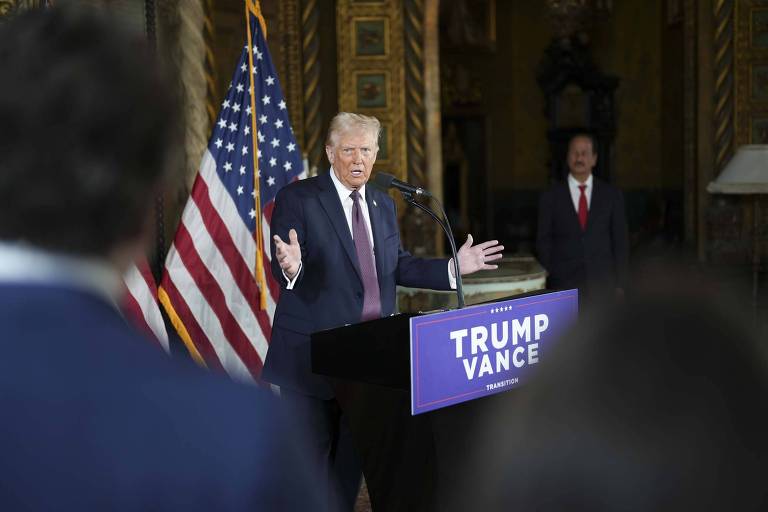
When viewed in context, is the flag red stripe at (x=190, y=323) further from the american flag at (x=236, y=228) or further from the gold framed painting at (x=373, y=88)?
the gold framed painting at (x=373, y=88)

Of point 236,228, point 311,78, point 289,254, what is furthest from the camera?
point 311,78

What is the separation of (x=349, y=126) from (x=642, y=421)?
8.58ft

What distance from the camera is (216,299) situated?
440cm

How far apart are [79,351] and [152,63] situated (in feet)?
0.78

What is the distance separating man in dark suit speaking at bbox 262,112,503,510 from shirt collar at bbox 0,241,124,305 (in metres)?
2.29

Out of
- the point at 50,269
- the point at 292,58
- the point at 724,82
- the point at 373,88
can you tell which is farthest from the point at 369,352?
the point at 724,82

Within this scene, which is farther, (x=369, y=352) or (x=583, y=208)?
(x=583, y=208)

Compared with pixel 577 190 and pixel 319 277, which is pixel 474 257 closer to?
pixel 319 277

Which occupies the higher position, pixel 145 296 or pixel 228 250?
pixel 228 250

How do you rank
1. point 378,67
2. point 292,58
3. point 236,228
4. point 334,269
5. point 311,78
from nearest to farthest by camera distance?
point 334,269 < point 236,228 < point 378,67 < point 311,78 < point 292,58

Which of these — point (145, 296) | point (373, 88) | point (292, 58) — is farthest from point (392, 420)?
point (292, 58)

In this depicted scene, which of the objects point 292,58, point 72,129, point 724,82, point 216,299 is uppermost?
point 292,58

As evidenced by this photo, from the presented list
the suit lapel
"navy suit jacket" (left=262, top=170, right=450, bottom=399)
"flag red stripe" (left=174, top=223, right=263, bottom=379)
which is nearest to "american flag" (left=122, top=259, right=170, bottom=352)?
"flag red stripe" (left=174, top=223, right=263, bottom=379)

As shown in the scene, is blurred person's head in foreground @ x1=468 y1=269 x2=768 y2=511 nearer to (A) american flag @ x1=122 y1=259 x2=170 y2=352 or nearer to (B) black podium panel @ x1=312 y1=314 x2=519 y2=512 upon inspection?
(B) black podium panel @ x1=312 y1=314 x2=519 y2=512
